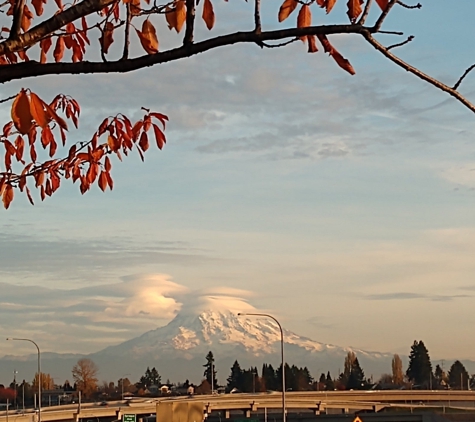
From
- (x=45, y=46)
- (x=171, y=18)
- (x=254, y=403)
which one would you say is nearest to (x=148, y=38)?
(x=171, y=18)

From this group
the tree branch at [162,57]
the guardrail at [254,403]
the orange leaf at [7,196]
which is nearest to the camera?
the tree branch at [162,57]

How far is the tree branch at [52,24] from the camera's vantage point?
512 cm

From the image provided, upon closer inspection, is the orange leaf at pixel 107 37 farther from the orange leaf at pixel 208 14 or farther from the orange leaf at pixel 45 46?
the orange leaf at pixel 208 14

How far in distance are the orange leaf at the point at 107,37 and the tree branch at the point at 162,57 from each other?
85 cm

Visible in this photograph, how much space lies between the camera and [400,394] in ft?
408

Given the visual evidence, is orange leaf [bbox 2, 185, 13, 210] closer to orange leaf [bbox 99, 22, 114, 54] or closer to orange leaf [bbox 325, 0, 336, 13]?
orange leaf [bbox 99, 22, 114, 54]

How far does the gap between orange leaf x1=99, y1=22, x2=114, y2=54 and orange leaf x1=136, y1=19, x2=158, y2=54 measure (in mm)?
428

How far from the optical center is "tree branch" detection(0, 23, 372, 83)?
17.3 feet

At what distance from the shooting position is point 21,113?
4586 mm

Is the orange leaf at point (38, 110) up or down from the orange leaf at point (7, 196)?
down

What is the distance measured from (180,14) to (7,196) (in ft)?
12.4


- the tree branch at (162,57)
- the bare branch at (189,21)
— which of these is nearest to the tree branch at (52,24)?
the tree branch at (162,57)

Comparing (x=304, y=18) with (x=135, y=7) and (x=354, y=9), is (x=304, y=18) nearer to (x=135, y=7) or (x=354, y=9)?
(x=354, y=9)

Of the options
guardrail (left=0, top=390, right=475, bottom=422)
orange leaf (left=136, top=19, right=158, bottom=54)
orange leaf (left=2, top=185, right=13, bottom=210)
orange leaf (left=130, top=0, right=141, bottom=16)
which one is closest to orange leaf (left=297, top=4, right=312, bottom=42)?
orange leaf (left=136, top=19, right=158, bottom=54)
